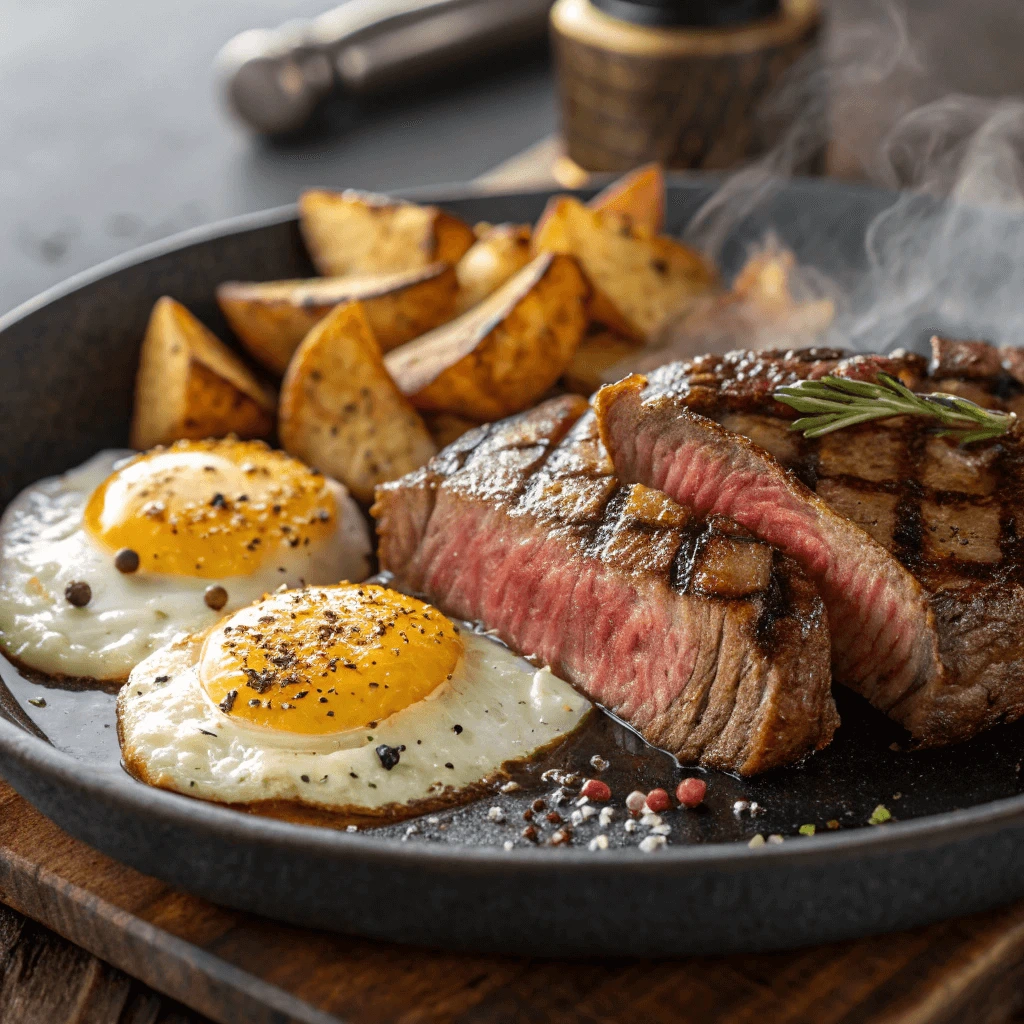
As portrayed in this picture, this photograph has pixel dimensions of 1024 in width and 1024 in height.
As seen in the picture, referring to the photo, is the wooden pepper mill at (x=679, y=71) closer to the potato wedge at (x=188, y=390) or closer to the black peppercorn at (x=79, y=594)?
the potato wedge at (x=188, y=390)

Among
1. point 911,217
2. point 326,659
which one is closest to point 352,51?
point 911,217

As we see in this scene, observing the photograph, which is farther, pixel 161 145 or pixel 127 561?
pixel 161 145

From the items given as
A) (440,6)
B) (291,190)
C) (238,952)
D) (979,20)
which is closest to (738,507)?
(238,952)

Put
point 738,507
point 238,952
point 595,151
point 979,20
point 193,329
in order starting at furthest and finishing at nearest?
1. point 979,20
2. point 595,151
3. point 193,329
4. point 738,507
5. point 238,952

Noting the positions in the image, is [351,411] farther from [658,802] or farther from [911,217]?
[911,217]

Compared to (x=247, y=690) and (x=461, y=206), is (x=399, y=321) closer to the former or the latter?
(x=461, y=206)

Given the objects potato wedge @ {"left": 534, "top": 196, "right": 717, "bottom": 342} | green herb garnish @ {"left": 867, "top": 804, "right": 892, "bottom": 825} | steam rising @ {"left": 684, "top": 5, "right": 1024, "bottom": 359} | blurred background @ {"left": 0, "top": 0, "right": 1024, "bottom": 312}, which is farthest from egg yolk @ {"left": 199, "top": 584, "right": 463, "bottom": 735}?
blurred background @ {"left": 0, "top": 0, "right": 1024, "bottom": 312}
